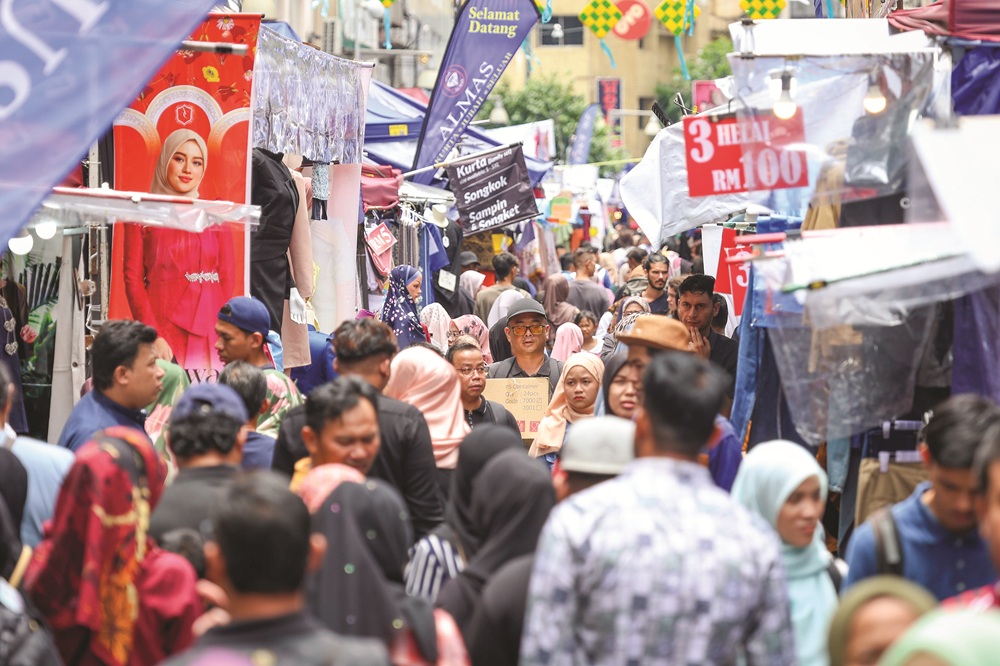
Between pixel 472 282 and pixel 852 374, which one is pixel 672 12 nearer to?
pixel 472 282

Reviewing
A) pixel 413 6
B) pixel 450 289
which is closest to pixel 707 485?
pixel 450 289

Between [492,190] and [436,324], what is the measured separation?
4.09 metres

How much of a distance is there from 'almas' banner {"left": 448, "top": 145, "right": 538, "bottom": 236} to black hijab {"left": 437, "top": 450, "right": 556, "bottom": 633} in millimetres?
11166

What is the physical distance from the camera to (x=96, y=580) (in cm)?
389

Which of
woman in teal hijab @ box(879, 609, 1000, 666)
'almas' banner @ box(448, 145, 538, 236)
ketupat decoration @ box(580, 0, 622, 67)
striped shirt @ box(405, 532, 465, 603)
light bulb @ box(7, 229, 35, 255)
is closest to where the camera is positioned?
woman in teal hijab @ box(879, 609, 1000, 666)

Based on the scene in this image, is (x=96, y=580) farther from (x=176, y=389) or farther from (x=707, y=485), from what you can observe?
(x=176, y=389)

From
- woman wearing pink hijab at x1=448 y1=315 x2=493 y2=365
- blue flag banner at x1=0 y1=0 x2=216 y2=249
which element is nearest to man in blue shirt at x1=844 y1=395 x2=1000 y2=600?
blue flag banner at x1=0 y1=0 x2=216 y2=249

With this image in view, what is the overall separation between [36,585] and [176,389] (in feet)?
8.62

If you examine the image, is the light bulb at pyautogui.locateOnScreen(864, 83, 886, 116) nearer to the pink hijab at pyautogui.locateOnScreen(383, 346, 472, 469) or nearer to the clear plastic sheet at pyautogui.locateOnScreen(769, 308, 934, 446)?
the clear plastic sheet at pyautogui.locateOnScreen(769, 308, 934, 446)

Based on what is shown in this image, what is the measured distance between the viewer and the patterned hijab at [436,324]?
11.4 meters

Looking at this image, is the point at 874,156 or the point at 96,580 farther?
the point at 874,156

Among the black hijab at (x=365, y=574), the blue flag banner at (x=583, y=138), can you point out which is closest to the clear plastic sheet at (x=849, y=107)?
the black hijab at (x=365, y=574)

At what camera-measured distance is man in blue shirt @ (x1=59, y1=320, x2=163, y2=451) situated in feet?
18.0

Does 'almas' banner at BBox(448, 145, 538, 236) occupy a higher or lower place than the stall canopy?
lower
